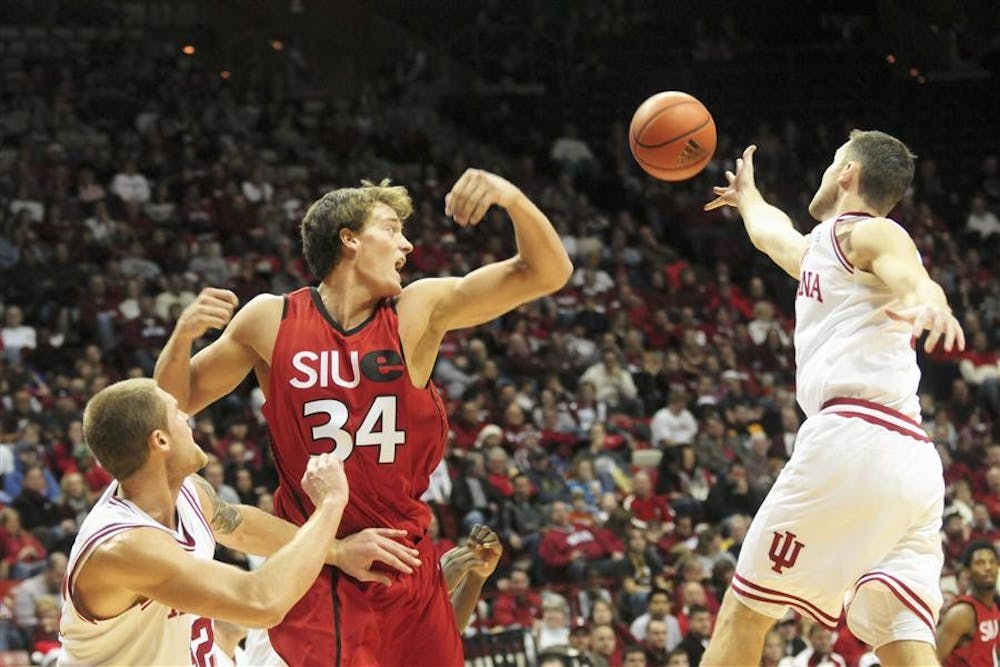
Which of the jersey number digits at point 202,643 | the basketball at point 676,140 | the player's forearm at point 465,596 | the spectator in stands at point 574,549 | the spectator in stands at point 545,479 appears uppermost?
the basketball at point 676,140

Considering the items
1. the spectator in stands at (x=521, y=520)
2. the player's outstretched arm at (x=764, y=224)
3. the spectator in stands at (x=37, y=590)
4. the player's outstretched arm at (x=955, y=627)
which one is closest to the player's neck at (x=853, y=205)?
the player's outstretched arm at (x=764, y=224)

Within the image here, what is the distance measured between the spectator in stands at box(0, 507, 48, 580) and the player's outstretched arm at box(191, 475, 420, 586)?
5.84m

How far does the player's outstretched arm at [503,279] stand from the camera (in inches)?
169

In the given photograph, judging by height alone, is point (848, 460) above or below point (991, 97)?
below

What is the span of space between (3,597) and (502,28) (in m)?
14.4

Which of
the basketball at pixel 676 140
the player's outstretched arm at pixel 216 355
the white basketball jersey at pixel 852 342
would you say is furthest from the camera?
the basketball at pixel 676 140

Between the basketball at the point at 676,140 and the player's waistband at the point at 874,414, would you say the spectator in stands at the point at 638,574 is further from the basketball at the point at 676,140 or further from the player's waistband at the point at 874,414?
the player's waistband at the point at 874,414

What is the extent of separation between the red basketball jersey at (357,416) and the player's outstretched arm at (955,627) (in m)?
3.57

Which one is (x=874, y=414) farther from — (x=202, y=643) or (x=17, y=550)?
(x=17, y=550)

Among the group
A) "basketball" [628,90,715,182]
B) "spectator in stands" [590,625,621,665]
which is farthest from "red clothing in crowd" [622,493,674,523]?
"basketball" [628,90,715,182]

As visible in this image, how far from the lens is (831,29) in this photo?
2286cm

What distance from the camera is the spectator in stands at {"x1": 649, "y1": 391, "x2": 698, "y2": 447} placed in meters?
13.6

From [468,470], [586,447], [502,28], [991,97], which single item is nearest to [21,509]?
[468,470]

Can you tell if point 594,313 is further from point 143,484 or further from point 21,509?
point 143,484
